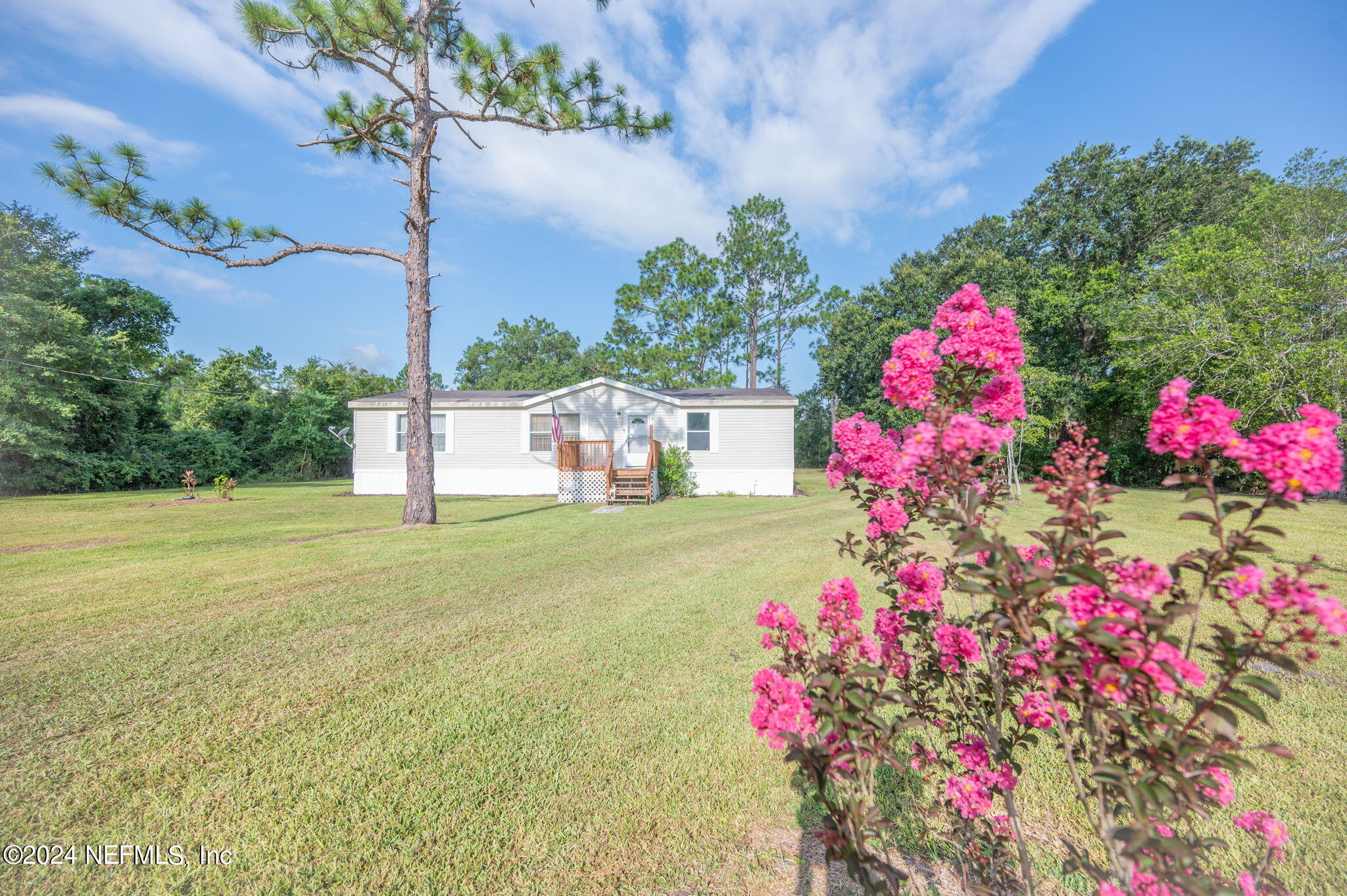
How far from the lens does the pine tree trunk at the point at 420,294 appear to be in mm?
8281

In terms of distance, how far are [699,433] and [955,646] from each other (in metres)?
12.4

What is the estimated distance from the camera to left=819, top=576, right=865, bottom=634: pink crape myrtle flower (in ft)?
4.62

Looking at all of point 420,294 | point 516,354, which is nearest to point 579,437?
point 420,294

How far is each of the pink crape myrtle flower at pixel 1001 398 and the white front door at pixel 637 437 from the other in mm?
11823

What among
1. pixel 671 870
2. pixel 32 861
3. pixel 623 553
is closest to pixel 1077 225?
pixel 623 553

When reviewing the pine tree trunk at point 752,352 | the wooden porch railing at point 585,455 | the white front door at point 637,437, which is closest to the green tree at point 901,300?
the pine tree trunk at point 752,352

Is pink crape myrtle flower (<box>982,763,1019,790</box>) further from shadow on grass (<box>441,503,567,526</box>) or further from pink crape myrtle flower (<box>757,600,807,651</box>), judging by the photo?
shadow on grass (<box>441,503,567,526</box>)

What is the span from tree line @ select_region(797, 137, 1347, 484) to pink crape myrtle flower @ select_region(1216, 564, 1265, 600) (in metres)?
10.4

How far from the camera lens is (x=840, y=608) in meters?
1.46

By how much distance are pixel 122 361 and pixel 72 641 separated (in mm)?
19998

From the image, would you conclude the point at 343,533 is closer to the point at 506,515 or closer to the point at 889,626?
the point at 506,515

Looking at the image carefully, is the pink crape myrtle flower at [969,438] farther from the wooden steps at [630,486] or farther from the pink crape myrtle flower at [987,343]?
the wooden steps at [630,486]

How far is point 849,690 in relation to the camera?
48.2 inches

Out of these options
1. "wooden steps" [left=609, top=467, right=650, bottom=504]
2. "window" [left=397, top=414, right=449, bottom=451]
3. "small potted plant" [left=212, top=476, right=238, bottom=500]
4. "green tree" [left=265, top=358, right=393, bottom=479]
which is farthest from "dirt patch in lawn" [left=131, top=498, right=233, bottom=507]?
"green tree" [left=265, top=358, right=393, bottom=479]
